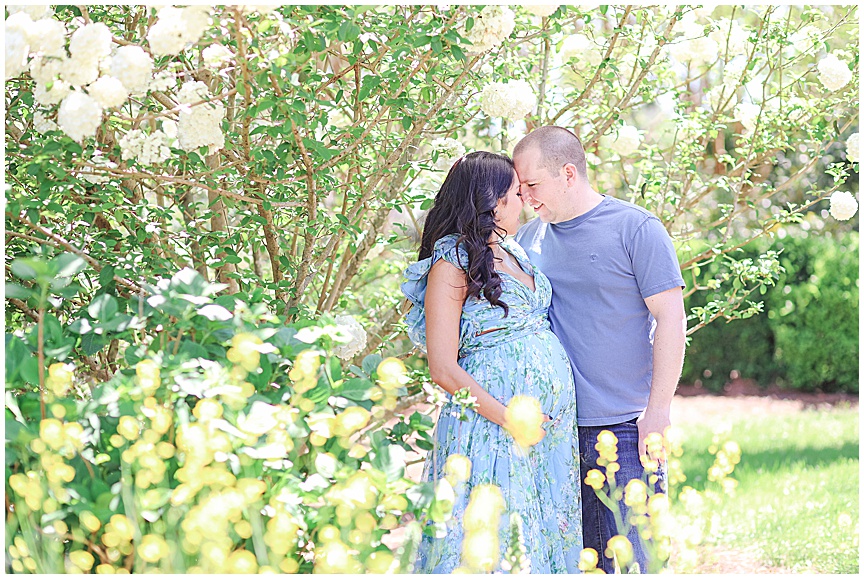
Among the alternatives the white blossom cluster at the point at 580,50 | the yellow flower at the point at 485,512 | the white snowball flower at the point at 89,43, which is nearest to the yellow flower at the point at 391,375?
the yellow flower at the point at 485,512

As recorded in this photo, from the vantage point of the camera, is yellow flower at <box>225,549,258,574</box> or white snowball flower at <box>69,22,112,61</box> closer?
yellow flower at <box>225,549,258,574</box>

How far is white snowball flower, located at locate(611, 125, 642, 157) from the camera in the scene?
A: 3516 millimetres

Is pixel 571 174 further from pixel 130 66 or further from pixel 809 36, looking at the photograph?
pixel 130 66

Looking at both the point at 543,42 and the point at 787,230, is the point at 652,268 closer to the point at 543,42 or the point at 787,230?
the point at 543,42

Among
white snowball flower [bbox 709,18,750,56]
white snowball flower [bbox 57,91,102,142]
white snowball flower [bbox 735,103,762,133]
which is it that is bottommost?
white snowball flower [bbox 57,91,102,142]

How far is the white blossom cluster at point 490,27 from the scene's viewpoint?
2.15 metres

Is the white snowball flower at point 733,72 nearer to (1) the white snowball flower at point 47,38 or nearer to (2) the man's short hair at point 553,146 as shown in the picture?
(2) the man's short hair at point 553,146

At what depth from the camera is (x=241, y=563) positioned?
4.63 ft

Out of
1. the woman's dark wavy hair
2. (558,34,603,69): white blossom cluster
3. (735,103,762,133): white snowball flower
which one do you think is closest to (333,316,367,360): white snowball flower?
the woman's dark wavy hair

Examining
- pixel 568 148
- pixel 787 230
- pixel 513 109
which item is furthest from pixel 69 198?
pixel 787 230

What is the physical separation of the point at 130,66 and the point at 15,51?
0.23 metres

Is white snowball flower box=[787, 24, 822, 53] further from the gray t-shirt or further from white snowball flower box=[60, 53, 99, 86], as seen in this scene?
white snowball flower box=[60, 53, 99, 86]

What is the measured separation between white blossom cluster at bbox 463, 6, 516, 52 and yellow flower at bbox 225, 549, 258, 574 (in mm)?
1422

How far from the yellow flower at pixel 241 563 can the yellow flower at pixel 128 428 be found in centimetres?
30
